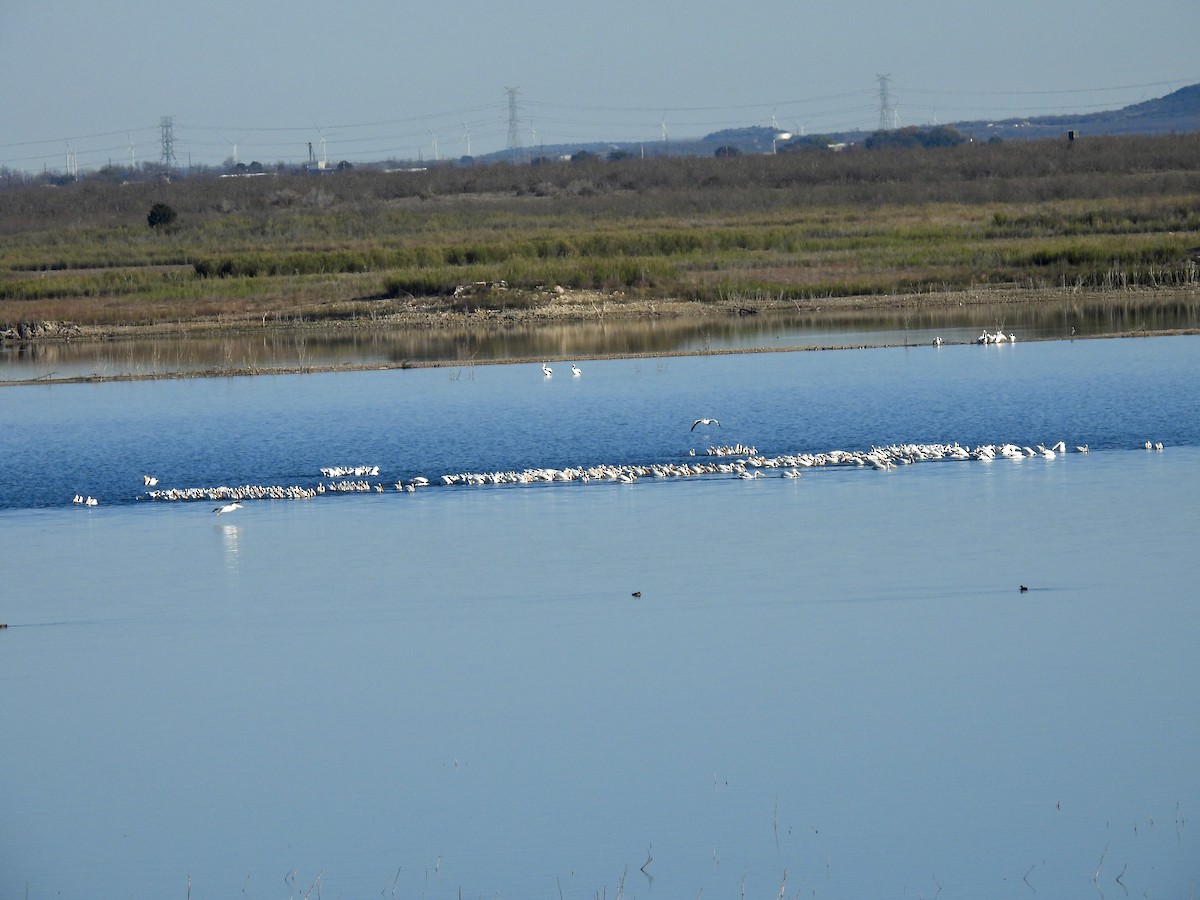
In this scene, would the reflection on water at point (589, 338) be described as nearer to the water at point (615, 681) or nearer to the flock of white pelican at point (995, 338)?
the flock of white pelican at point (995, 338)

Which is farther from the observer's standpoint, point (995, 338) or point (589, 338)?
point (589, 338)

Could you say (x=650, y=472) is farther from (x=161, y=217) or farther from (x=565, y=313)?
(x=161, y=217)

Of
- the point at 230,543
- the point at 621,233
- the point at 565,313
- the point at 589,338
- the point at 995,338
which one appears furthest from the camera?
the point at 621,233

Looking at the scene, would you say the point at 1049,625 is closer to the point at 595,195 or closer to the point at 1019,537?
the point at 1019,537

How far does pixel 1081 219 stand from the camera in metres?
49.2

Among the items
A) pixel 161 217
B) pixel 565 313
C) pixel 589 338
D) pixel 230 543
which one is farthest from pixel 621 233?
pixel 230 543

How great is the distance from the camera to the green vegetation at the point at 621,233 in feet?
134

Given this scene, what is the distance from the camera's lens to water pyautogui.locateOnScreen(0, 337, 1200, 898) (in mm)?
7363

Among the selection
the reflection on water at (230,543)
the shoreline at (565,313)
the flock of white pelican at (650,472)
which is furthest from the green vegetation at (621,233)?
the reflection on water at (230,543)

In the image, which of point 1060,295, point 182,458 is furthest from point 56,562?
point 1060,295

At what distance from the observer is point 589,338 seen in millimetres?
34469

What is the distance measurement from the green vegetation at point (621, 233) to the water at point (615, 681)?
22058 millimetres

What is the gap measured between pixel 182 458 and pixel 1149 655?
44.7 ft

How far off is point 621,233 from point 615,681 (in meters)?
43.5
